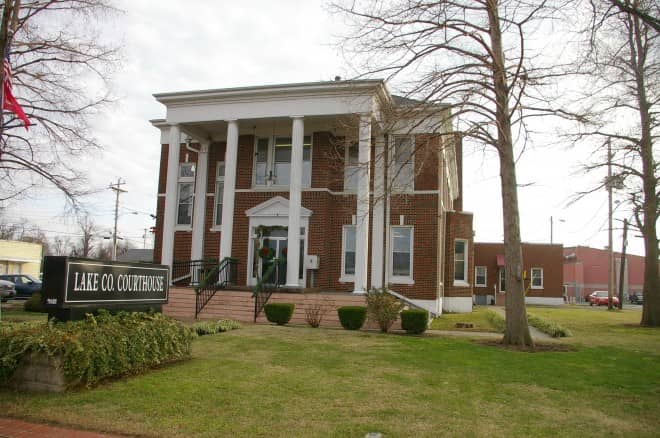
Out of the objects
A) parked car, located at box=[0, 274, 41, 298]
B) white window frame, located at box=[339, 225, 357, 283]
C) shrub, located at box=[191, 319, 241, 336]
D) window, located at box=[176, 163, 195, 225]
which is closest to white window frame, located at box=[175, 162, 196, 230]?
window, located at box=[176, 163, 195, 225]

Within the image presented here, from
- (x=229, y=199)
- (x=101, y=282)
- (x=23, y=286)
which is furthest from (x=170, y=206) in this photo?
(x=23, y=286)

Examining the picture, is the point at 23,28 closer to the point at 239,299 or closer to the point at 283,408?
the point at 239,299

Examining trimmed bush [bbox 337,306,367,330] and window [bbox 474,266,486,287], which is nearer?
trimmed bush [bbox 337,306,367,330]

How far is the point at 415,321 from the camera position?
14422mm

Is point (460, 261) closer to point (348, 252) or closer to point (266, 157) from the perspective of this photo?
point (348, 252)

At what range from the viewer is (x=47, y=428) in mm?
5727

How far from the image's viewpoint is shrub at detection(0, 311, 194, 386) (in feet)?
22.7

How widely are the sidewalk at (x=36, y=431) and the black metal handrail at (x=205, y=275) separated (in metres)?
12.4

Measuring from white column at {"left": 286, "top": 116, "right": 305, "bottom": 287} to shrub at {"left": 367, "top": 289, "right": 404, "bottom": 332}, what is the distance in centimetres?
516

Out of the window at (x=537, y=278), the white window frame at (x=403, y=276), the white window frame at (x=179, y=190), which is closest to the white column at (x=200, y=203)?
the white window frame at (x=179, y=190)

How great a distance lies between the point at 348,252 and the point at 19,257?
54.2 meters

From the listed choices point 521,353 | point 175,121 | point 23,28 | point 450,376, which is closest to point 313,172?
point 175,121

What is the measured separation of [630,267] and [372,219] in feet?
225

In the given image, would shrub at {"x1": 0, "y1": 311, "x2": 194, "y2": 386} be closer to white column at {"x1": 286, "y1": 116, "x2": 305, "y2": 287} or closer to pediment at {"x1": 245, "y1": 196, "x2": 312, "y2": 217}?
white column at {"x1": 286, "y1": 116, "x2": 305, "y2": 287}
